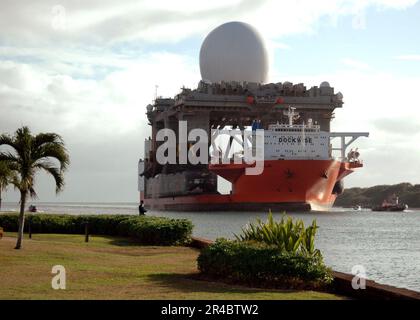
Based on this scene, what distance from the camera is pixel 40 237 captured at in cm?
2727

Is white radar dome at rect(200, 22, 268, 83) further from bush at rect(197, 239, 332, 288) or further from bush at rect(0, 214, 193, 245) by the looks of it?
bush at rect(197, 239, 332, 288)

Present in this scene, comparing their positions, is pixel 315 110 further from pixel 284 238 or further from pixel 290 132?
pixel 284 238

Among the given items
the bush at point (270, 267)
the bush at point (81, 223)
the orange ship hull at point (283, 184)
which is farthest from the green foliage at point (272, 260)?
the orange ship hull at point (283, 184)

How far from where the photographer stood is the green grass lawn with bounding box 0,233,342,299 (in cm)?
1297

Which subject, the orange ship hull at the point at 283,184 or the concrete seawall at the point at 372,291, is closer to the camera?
the concrete seawall at the point at 372,291

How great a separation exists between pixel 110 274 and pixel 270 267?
A: 397cm

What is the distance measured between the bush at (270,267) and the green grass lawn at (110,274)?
517mm

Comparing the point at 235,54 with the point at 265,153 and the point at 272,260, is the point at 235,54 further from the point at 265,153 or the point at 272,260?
the point at 272,260

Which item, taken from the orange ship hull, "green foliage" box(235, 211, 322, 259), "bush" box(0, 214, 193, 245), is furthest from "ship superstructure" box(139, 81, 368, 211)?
"green foliage" box(235, 211, 322, 259)

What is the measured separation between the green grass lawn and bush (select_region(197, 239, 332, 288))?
0.52 metres

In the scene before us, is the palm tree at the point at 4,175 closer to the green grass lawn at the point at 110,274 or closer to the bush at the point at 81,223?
the green grass lawn at the point at 110,274

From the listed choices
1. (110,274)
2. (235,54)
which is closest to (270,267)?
(110,274)

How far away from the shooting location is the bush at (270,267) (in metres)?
14.3
